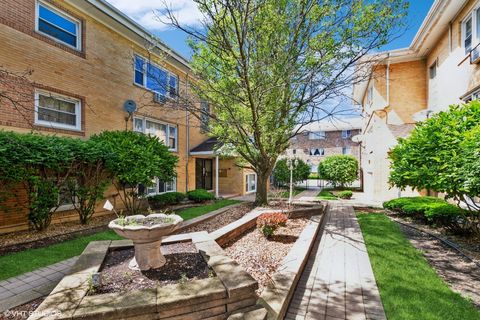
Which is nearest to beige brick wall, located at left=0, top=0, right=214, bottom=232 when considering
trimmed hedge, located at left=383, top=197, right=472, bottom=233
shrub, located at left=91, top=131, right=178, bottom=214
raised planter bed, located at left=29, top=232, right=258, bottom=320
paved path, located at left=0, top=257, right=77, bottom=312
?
shrub, located at left=91, top=131, right=178, bottom=214

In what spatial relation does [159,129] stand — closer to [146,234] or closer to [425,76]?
[146,234]

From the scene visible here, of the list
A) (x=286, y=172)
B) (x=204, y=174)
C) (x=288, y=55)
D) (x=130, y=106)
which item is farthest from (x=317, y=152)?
(x=288, y=55)

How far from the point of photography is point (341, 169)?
22891mm

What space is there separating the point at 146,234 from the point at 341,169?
73.3 feet

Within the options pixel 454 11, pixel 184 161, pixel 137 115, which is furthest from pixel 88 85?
pixel 454 11

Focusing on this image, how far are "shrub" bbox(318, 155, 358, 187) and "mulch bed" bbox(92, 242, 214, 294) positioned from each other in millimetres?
21200

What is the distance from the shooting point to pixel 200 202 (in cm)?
1283

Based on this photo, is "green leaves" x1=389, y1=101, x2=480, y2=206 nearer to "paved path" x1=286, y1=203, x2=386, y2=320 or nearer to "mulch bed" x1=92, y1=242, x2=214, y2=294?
"paved path" x1=286, y1=203, x2=386, y2=320

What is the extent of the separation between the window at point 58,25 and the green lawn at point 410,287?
1172 cm

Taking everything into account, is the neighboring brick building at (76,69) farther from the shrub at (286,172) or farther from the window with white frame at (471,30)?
the shrub at (286,172)

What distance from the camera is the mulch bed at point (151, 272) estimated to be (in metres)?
3.22

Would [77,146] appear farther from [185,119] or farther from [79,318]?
[185,119]

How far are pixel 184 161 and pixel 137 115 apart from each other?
13.5 ft

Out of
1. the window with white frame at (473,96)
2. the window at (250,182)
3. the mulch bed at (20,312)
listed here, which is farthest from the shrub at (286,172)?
the mulch bed at (20,312)
